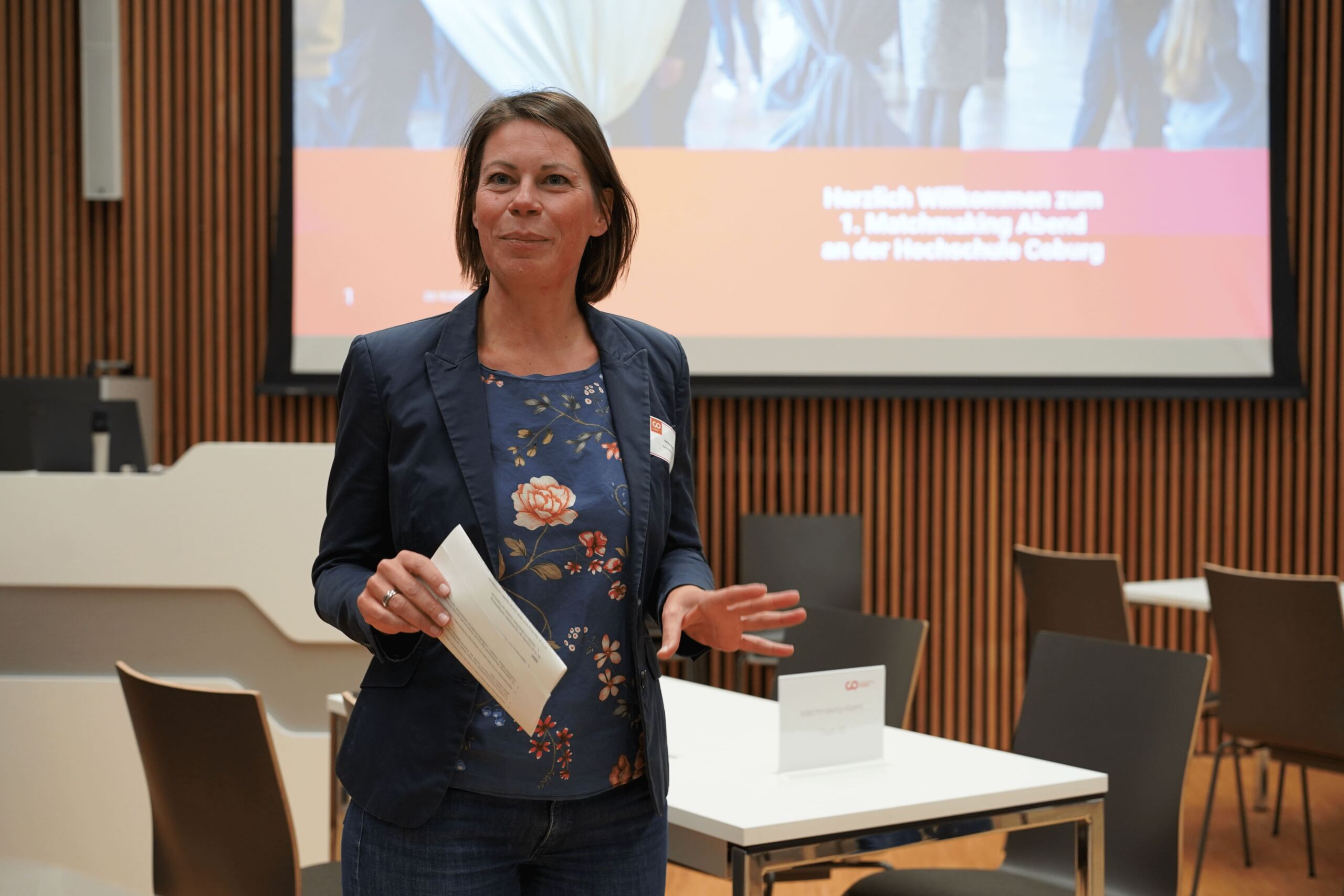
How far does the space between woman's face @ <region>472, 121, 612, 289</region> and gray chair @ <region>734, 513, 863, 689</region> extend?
13.4ft

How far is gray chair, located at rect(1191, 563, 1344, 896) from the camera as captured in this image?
3.72m

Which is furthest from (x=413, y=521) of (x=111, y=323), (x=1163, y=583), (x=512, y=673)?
(x=111, y=323)

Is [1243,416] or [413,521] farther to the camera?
[1243,416]

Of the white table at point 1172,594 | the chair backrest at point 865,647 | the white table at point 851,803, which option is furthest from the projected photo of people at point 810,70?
the white table at point 851,803

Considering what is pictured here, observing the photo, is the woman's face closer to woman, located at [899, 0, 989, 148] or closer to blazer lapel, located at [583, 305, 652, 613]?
blazer lapel, located at [583, 305, 652, 613]

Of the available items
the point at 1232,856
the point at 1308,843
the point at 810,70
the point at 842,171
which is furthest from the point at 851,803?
the point at 810,70

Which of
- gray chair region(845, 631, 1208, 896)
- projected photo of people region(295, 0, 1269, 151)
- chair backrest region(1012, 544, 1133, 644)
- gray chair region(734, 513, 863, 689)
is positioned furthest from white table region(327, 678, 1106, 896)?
projected photo of people region(295, 0, 1269, 151)

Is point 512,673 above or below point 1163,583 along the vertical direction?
above

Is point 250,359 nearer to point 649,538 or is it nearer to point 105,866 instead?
point 105,866

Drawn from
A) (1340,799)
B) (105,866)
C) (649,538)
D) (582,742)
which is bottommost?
(1340,799)

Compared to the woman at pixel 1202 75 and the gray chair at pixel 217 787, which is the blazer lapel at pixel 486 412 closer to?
the gray chair at pixel 217 787

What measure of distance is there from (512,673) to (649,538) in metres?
0.27

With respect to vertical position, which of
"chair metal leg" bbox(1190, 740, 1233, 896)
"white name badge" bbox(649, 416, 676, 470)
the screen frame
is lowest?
"chair metal leg" bbox(1190, 740, 1233, 896)

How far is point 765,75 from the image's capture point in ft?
18.7
